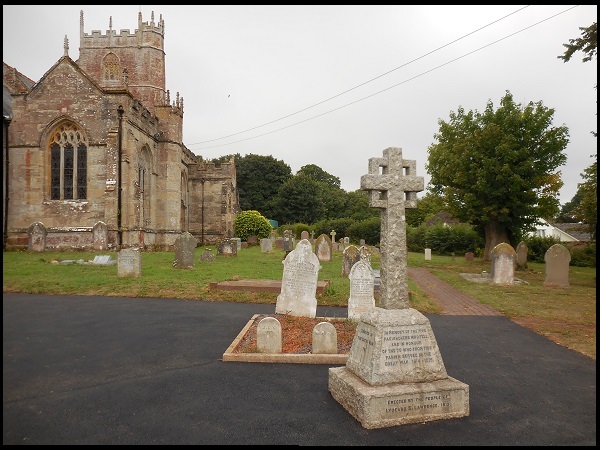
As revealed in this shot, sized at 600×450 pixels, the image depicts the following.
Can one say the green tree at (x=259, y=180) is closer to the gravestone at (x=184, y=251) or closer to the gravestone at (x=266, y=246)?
the gravestone at (x=266, y=246)

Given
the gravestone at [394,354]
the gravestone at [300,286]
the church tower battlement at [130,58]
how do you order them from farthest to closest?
the church tower battlement at [130,58], the gravestone at [300,286], the gravestone at [394,354]

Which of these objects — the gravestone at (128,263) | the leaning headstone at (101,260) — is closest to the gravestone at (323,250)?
the gravestone at (128,263)

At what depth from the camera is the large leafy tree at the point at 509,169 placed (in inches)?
864

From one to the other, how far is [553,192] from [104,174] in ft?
83.7

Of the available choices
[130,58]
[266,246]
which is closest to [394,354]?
[266,246]

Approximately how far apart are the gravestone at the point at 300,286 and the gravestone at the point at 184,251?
7690 millimetres

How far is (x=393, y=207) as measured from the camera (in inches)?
187

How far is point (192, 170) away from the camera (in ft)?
113

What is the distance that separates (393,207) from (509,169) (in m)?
19.9

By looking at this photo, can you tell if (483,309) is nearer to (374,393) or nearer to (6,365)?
(374,393)

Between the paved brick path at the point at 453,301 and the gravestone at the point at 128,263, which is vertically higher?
the gravestone at the point at 128,263

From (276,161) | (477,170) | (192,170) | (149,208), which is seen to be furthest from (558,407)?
(276,161)

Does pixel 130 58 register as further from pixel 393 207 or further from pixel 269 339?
pixel 393 207

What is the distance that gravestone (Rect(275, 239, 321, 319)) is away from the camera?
9023mm
